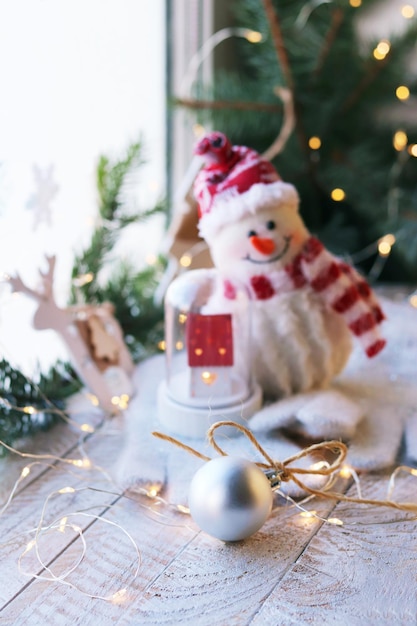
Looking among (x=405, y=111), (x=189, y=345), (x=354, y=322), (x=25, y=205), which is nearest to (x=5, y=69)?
(x=25, y=205)

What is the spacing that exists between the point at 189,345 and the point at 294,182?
57 cm

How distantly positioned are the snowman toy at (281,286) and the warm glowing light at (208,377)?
0.19 feet

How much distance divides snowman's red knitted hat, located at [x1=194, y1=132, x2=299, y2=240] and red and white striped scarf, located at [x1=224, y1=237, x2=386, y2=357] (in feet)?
0.21

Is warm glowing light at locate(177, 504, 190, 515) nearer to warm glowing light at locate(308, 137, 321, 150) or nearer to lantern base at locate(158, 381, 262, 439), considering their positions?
lantern base at locate(158, 381, 262, 439)

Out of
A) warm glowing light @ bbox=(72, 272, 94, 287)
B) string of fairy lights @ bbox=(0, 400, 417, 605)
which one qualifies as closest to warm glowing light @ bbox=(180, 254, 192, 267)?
warm glowing light @ bbox=(72, 272, 94, 287)

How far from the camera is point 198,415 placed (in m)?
0.74

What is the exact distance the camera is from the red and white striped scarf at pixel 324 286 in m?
0.77

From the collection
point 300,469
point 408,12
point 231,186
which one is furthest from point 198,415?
point 408,12

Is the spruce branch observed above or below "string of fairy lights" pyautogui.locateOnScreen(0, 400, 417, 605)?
above

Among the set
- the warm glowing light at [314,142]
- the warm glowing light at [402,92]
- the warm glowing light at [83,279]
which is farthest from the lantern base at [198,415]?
the warm glowing light at [402,92]

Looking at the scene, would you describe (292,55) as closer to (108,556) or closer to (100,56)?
(100,56)

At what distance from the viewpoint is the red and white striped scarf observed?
2.52ft

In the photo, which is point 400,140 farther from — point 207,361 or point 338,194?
point 207,361

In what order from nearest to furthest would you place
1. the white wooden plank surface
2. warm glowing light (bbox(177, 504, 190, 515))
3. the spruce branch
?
the white wooden plank surface, warm glowing light (bbox(177, 504, 190, 515)), the spruce branch
